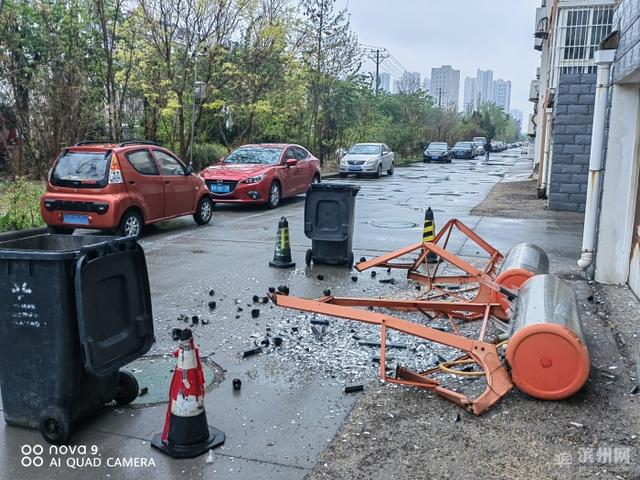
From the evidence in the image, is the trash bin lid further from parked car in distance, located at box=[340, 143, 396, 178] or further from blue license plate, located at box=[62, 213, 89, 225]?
parked car in distance, located at box=[340, 143, 396, 178]

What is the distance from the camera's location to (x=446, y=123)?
58.6m

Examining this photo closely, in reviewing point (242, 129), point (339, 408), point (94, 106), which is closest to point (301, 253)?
point (339, 408)

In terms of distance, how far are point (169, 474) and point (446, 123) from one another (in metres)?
58.0

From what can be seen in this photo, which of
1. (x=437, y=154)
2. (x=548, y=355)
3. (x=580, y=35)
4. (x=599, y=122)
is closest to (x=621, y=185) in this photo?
(x=599, y=122)

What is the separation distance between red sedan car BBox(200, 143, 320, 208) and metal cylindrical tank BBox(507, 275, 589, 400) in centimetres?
1086

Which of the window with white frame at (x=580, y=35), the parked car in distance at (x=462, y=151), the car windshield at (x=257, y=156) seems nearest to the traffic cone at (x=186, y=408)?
the car windshield at (x=257, y=156)

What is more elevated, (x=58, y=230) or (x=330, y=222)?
(x=330, y=222)

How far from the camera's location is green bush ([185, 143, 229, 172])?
2261cm

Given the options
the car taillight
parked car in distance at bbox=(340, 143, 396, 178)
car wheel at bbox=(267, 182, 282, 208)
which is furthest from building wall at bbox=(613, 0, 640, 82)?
parked car in distance at bbox=(340, 143, 396, 178)

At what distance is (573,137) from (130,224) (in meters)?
10.5

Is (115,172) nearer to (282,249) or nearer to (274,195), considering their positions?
(282,249)

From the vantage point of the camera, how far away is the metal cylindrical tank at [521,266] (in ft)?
19.9

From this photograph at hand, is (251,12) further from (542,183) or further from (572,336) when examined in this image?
(572,336)

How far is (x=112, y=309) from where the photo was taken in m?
3.76
